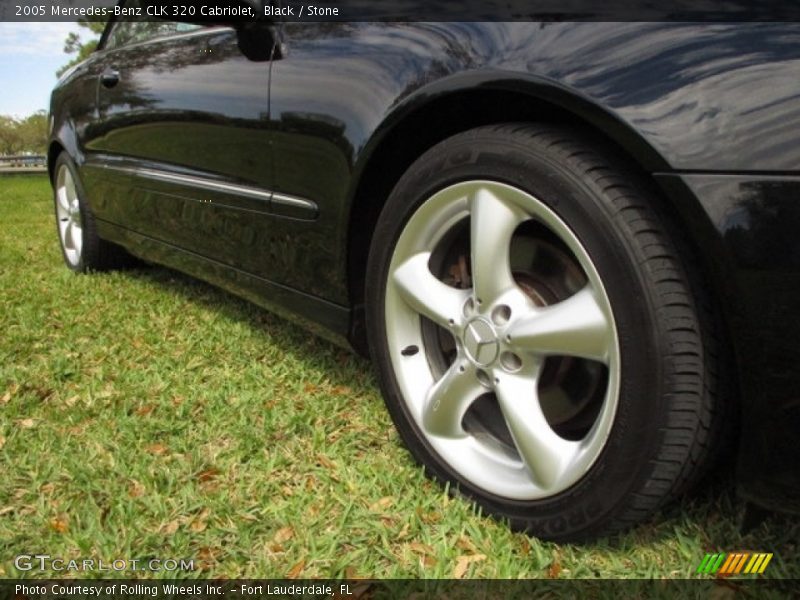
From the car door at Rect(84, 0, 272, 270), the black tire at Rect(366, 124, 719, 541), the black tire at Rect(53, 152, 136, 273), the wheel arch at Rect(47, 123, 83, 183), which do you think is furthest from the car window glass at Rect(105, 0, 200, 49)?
the black tire at Rect(366, 124, 719, 541)

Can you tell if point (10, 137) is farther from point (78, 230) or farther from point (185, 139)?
point (185, 139)

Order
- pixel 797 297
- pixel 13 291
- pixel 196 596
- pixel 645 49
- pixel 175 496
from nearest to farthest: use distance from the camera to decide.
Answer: pixel 797 297
pixel 645 49
pixel 196 596
pixel 175 496
pixel 13 291

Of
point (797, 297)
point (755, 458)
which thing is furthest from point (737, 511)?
point (797, 297)

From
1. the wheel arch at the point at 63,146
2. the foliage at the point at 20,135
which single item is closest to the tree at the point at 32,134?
the foliage at the point at 20,135

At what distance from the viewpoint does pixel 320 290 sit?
218 cm

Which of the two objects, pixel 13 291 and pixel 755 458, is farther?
pixel 13 291

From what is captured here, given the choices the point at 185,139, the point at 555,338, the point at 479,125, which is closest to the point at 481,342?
the point at 555,338

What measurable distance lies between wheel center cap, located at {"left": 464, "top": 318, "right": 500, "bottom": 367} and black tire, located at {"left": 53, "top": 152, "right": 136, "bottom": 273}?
2.87 metres

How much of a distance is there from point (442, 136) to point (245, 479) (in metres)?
0.98

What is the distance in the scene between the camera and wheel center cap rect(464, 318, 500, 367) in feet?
5.47

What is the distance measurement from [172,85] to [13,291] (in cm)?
188

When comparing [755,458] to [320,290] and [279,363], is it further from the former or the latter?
[279,363]

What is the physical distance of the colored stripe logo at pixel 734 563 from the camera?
155 centimetres

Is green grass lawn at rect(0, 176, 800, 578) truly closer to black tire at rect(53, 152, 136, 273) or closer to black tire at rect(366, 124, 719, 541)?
black tire at rect(366, 124, 719, 541)
